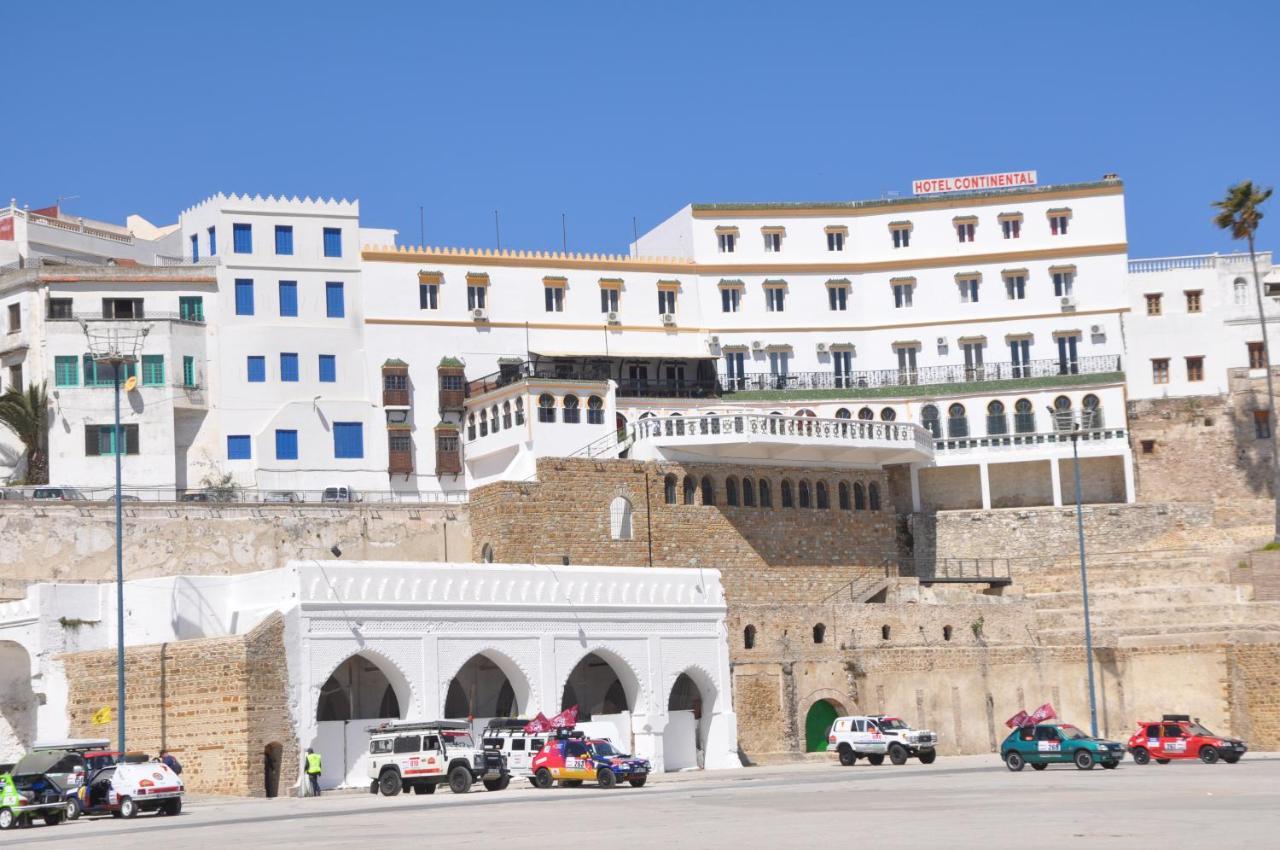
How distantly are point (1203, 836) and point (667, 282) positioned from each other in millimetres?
43079

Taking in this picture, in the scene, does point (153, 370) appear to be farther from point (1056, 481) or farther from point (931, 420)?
point (1056, 481)

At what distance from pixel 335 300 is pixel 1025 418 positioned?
2323cm

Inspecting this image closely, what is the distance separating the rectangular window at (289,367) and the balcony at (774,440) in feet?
36.8

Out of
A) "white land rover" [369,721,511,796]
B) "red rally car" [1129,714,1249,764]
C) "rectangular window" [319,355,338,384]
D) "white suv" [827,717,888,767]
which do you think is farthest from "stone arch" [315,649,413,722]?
"red rally car" [1129,714,1249,764]

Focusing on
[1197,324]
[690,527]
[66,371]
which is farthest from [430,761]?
[1197,324]

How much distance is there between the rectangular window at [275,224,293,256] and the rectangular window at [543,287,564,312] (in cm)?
868

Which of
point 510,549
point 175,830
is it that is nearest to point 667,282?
point 510,549

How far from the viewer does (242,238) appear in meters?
57.6

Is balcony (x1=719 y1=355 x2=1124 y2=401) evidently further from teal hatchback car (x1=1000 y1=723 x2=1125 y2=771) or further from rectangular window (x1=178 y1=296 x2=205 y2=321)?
teal hatchback car (x1=1000 y1=723 x2=1125 y2=771)

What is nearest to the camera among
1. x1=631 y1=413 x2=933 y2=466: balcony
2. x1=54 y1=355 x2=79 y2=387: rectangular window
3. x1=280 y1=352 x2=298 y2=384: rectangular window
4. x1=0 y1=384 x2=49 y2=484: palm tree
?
x1=631 y1=413 x2=933 y2=466: balcony

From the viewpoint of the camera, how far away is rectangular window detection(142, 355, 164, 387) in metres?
55.2

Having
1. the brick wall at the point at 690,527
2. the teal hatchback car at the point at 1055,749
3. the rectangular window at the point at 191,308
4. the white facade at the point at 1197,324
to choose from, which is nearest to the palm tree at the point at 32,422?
the rectangular window at the point at 191,308

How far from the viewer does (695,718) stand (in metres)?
45.8

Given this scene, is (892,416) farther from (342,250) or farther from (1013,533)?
(342,250)
